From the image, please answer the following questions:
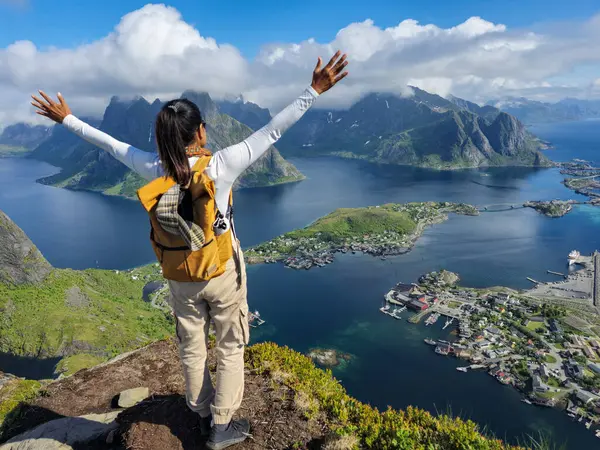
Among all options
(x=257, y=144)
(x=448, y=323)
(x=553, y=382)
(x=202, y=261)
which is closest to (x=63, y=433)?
(x=202, y=261)

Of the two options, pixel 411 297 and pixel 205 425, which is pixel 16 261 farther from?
pixel 205 425

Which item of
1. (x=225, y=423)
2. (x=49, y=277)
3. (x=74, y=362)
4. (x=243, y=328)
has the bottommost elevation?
(x=74, y=362)

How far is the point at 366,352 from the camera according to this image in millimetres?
47344

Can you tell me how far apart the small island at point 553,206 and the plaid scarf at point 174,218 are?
127m

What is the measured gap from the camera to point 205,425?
430cm

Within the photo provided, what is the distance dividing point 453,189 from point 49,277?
138 metres

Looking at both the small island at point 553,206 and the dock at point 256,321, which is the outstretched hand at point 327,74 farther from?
the small island at point 553,206

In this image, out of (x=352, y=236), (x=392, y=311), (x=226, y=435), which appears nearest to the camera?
(x=226, y=435)

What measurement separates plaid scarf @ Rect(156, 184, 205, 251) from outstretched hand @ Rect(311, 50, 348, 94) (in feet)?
5.15

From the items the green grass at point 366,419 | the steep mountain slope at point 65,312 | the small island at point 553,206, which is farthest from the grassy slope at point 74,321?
the small island at point 553,206

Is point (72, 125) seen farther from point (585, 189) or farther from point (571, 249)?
point (585, 189)

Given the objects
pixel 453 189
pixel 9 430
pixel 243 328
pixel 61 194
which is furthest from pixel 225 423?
pixel 61 194

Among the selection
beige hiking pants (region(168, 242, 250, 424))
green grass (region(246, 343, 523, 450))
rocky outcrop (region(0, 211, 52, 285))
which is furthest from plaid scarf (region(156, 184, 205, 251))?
rocky outcrop (region(0, 211, 52, 285))

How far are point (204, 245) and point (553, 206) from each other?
433 feet
